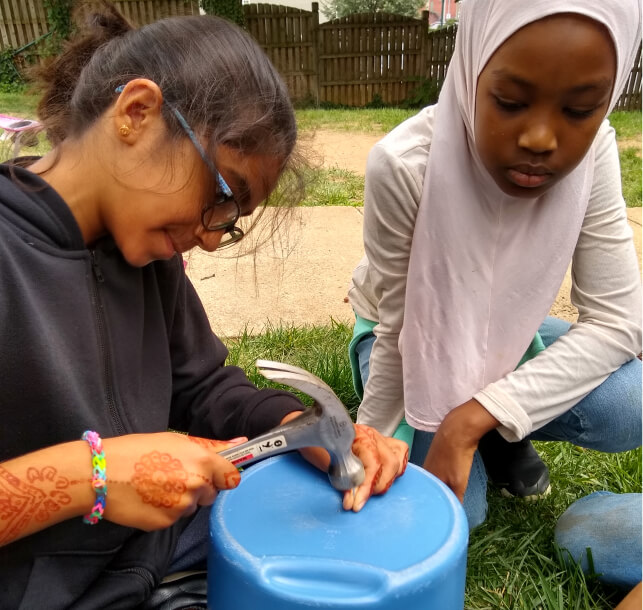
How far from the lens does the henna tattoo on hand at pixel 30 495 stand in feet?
3.21

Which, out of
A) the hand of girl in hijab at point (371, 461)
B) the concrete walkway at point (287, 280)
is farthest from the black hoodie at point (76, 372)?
the concrete walkway at point (287, 280)

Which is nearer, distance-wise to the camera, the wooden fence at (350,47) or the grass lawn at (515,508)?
the grass lawn at (515,508)

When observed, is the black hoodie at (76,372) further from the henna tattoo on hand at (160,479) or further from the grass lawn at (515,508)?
the grass lawn at (515,508)

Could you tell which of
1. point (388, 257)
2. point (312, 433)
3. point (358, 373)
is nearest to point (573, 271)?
point (388, 257)

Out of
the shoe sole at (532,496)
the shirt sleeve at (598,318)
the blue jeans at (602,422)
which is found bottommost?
the shoe sole at (532,496)

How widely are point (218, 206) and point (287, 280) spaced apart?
7.39ft

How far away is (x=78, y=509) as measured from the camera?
1.01 metres

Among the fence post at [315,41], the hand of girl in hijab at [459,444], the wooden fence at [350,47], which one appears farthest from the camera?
the wooden fence at [350,47]

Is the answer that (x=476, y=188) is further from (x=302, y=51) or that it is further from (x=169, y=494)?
(x=302, y=51)

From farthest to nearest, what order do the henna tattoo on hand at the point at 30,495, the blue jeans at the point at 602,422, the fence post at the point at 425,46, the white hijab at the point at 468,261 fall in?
the fence post at the point at 425,46, the blue jeans at the point at 602,422, the white hijab at the point at 468,261, the henna tattoo on hand at the point at 30,495

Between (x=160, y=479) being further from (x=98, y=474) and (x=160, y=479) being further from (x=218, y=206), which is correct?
(x=218, y=206)

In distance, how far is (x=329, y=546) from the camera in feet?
3.56

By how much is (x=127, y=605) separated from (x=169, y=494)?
330mm

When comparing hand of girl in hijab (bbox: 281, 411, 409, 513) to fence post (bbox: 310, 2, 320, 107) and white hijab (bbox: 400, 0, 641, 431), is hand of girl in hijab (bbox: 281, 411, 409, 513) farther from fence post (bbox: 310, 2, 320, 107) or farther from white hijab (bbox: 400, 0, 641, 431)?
fence post (bbox: 310, 2, 320, 107)
